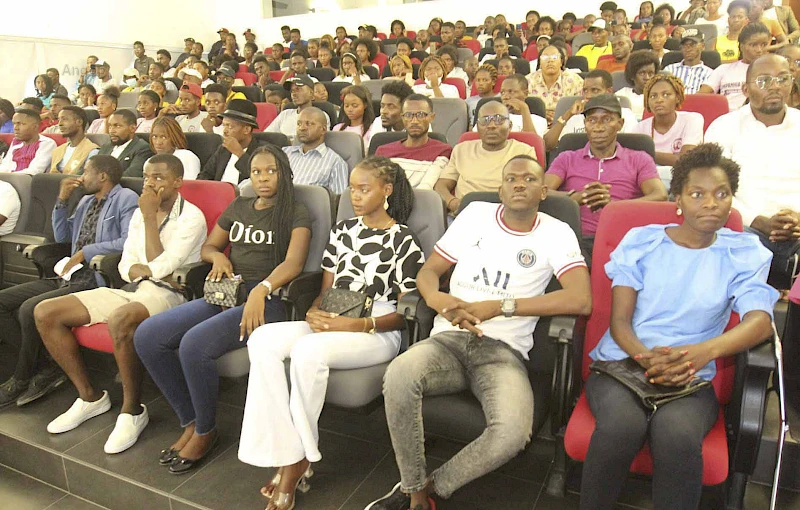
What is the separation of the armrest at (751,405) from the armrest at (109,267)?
235 cm

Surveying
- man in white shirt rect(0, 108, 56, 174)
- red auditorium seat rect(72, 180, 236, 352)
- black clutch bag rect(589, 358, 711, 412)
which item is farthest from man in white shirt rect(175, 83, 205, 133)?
black clutch bag rect(589, 358, 711, 412)

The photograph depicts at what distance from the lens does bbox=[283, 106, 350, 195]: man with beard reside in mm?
3385

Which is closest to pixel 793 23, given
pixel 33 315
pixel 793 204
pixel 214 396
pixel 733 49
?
pixel 733 49

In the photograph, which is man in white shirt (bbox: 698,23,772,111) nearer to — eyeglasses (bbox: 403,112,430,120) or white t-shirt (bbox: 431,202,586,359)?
eyeglasses (bbox: 403,112,430,120)

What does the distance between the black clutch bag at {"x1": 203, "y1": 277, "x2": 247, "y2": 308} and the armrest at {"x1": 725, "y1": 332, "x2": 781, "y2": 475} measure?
1.68 metres

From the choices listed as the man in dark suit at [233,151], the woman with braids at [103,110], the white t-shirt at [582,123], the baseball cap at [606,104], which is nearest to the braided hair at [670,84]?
the white t-shirt at [582,123]

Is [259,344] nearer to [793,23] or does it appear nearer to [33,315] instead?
[33,315]

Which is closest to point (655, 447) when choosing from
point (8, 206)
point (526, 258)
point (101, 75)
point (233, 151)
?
point (526, 258)

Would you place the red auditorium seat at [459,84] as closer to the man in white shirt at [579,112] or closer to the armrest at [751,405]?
the man in white shirt at [579,112]

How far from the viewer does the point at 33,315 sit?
2.48 metres

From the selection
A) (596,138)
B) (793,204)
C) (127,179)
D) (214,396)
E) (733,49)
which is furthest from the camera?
(733,49)

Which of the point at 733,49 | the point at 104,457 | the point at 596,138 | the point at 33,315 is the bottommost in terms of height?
the point at 104,457

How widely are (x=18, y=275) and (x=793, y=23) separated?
22.6ft

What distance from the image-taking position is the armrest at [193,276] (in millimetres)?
2326
